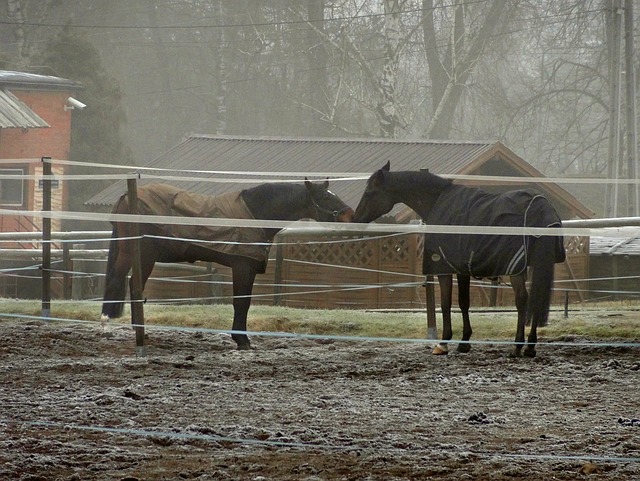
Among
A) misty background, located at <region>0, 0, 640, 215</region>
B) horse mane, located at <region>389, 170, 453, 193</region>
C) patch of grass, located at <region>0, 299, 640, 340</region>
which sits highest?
misty background, located at <region>0, 0, 640, 215</region>

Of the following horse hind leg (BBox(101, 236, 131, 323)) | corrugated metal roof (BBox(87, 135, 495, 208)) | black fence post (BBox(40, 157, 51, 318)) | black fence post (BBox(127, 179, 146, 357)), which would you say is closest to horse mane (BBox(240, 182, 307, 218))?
black fence post (BBox(127, 179, 146, 357))

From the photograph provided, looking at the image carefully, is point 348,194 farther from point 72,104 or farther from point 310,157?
point 72,104

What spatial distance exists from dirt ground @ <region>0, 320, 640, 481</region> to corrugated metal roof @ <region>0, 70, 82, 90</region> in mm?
19056

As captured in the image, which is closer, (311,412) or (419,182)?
(311,412)

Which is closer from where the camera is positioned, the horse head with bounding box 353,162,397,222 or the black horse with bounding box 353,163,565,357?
the black horse with bounding box 353,163,565,357

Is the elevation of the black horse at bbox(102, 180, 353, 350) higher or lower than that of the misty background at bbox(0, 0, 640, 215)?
lower

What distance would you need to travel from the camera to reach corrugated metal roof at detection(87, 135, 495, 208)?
18.7m

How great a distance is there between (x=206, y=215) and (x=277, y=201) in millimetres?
594

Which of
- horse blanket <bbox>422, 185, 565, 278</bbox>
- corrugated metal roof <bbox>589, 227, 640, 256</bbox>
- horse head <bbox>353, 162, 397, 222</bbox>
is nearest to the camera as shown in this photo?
horse blanket <bbox>422, 185, 565, 278</bbox>

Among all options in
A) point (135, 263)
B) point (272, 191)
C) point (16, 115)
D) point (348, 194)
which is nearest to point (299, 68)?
point (16, 115)

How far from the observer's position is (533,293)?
8336mm

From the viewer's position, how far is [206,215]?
8.91 meters

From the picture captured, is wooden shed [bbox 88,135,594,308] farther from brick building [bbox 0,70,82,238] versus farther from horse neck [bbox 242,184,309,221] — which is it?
brick building [bbox 0,70,82,238]

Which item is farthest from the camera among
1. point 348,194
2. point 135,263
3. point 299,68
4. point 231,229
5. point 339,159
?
point 299,68
